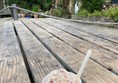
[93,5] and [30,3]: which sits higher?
[93,5]

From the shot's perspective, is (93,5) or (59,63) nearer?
(59,63)

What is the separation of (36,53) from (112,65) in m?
0.60

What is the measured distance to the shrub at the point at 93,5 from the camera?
6344 millimetres

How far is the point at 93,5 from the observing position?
20.9 feet

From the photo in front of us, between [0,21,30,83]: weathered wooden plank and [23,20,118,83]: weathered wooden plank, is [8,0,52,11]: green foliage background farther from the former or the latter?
[0,21,30,83]: weathered wooden plank

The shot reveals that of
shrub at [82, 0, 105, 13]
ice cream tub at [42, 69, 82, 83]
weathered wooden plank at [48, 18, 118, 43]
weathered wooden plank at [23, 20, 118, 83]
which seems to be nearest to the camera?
ice cream tub at [42, 69, 82, 83]

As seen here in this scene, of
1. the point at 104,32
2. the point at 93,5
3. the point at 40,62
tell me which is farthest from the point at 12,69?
the point at 93,5

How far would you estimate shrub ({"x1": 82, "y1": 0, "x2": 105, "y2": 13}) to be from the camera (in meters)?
6.34

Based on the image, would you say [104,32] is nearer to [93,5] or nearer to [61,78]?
[61,78]

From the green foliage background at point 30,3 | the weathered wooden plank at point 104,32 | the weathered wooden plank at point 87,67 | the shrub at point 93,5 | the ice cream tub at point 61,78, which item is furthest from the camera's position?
the green foliage background at point 30,3

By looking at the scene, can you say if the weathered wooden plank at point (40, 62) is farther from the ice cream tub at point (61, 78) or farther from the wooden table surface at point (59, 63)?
the ice cream tub at point (61, 78)

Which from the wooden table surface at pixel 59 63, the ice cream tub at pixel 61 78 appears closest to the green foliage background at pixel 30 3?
the wooden table surface at pixel 59 63

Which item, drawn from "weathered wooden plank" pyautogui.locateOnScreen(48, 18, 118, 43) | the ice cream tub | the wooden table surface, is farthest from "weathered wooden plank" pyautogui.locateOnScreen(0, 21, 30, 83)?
"weathered wooden plank" pyautogui.locateOnScreen(48, 18, 118, 43)

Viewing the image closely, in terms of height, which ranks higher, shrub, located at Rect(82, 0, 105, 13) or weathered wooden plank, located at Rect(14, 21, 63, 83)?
shrub, located at Rect(82, 0, 105, 13)
